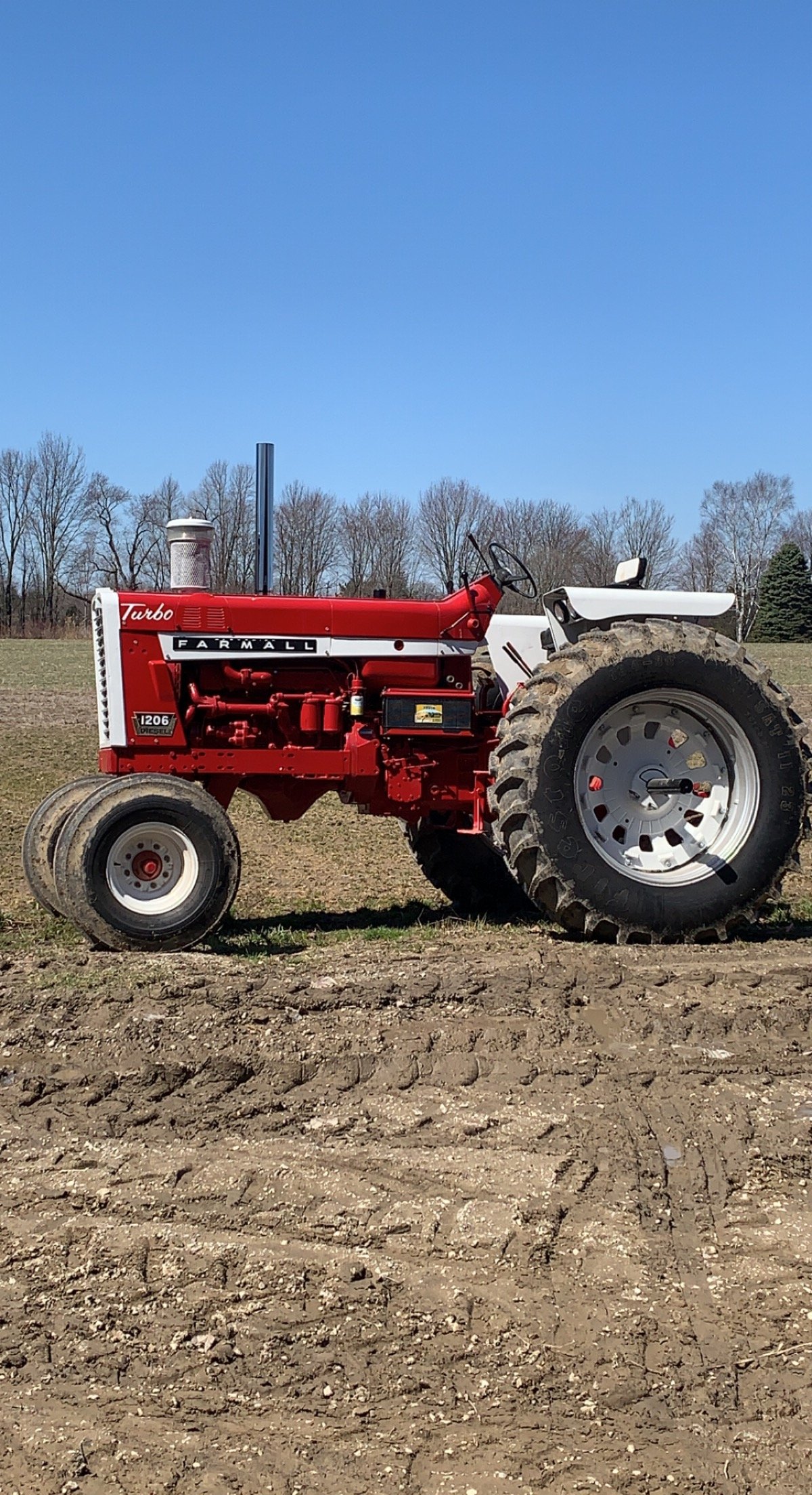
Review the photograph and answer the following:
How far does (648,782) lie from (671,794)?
0.14 metres

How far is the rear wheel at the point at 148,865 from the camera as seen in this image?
609 cm

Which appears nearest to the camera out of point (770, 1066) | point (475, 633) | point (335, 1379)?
point (335, 1379)

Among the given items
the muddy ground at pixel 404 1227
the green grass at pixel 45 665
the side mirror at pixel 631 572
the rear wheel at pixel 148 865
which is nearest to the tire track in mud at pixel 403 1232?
the muddy ground at pixel 404 1227

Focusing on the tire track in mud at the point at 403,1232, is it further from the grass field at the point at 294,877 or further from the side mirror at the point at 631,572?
the side mirror at the point at 631,572

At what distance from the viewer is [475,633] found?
279 inches

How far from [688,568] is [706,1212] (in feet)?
238

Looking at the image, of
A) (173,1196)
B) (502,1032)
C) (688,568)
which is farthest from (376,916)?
(688,568)

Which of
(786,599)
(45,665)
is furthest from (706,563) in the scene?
(45,665)

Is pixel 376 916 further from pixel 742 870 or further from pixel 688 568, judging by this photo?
pixel 688 568

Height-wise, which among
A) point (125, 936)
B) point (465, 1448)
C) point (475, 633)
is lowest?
point (465, 1448)

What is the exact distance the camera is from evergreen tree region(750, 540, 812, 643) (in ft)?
201

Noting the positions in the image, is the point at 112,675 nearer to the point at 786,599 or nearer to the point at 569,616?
the point at 569,616

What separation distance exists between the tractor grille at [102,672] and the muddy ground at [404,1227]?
4.64 feet

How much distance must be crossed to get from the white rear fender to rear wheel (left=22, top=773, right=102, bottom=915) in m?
2.27
